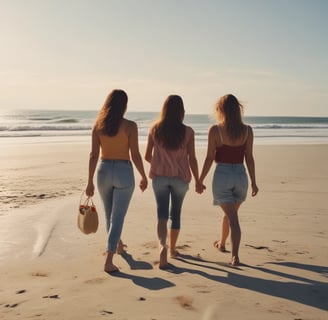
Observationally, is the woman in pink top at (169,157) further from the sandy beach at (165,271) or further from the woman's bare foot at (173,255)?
the sandy beach at (165,271)

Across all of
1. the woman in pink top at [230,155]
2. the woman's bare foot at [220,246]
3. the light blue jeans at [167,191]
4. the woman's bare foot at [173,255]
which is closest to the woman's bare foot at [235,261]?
the woman in pink top at [230,155]

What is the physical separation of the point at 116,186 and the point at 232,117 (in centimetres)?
142

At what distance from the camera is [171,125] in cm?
450

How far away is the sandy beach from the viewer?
11.5 ft

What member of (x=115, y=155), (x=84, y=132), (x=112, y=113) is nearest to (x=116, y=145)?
(x=115, y=155)

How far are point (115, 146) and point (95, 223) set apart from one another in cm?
93

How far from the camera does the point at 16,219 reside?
652cm

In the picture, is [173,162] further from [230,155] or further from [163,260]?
[163,260]

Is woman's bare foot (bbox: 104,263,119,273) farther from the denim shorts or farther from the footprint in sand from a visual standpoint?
the denim shorts

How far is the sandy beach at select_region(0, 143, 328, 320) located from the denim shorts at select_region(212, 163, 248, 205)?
0.74 m

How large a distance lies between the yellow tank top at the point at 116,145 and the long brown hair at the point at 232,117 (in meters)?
1.07

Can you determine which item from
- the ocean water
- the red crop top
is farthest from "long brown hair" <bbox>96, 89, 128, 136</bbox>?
the red crop top

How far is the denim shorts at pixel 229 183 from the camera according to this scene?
4520mm

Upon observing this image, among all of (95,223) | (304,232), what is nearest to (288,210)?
(304,232)
